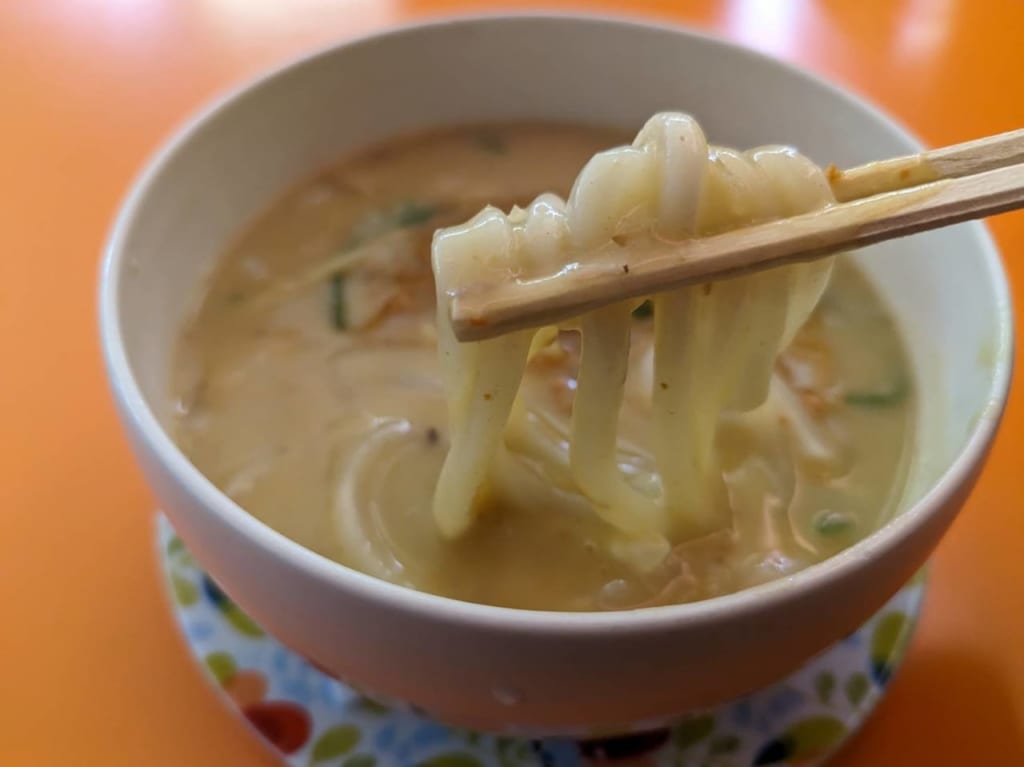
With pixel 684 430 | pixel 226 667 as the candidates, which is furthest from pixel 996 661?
pixel 226 667

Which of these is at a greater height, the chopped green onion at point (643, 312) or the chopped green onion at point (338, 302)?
the chopped green onion at point (643, 312)

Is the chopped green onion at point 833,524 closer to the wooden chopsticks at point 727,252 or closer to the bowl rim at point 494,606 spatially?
the bowl rim at point 494,606

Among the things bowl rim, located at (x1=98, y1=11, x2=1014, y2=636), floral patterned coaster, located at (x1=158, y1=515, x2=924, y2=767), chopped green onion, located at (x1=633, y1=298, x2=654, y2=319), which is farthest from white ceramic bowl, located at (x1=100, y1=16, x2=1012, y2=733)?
chopped green onion, located at (x1=633, y1=298, x2=654, y2=319)

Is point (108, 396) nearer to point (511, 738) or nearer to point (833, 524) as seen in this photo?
point (511, 738)

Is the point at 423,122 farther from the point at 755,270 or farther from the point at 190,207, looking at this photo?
the point at 755,270

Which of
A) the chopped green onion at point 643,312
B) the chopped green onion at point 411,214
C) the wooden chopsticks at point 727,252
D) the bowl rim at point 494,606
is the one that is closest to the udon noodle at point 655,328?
the wooden chopsticks at point 727,252

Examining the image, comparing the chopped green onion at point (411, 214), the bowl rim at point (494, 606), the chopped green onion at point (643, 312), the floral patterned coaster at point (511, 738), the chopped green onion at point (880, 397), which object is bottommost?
the floral patterned coaster at point (511, 738)
